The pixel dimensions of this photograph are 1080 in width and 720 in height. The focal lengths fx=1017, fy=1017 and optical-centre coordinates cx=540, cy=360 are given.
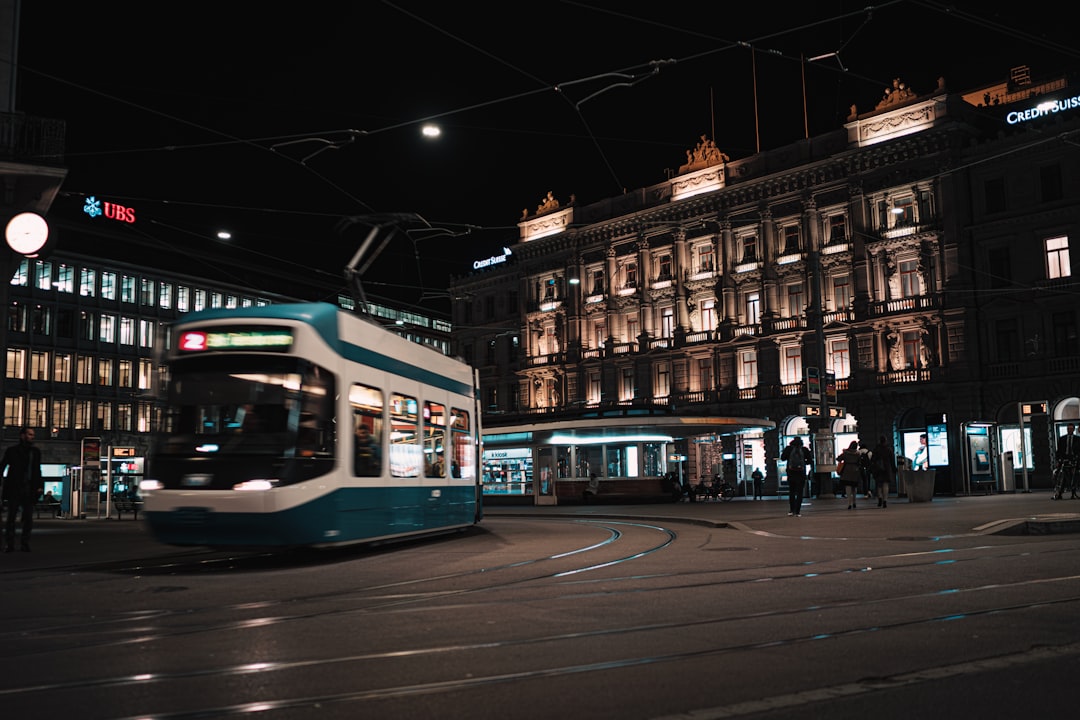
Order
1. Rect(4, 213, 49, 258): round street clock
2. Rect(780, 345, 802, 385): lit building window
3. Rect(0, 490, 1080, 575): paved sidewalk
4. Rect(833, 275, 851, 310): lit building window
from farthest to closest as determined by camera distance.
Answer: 1. Rect(780, 345, 802, 385): lit building window
2. Rect(833, 275, 851, 310): lit building window
3. Rect(4, 213, 49, 258): round street clock
4. Rect(0, 490, 1080, 575): paved sidewalk

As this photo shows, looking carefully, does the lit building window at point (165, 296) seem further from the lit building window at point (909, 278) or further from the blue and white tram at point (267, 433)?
the blue and white tram at point (267, 433)

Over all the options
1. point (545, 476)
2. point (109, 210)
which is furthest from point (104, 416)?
point (545, 476)

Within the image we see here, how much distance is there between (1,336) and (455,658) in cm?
1609

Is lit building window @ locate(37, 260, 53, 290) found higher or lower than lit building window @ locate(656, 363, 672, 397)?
higher

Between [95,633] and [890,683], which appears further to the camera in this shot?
[95,633]

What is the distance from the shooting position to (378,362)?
13.8 metres

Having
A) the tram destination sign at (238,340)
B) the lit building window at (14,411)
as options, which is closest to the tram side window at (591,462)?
the tram destination sign at (238,340)

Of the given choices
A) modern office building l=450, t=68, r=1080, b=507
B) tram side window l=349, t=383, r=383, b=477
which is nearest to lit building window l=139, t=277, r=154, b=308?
modern office building l=450, t=68, r=1080, b=507

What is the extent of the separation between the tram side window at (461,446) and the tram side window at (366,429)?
3436mm

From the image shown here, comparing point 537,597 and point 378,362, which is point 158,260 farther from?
point 537,597

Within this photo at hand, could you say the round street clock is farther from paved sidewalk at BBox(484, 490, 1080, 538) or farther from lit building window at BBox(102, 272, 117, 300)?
lit building window at BBox(102, 272, 117, 300)

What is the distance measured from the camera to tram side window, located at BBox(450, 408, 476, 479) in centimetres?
1712

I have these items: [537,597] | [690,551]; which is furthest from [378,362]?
[537,597]

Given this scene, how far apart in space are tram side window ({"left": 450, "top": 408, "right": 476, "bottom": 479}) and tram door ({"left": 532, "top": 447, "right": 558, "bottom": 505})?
20137mm
